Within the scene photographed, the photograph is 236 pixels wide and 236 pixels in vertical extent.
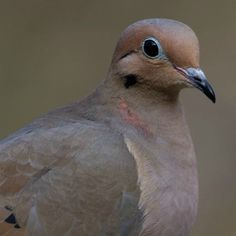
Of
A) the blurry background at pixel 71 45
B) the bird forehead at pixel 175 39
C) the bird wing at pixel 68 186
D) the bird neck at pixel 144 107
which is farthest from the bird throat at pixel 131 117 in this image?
the blurry background at pixel 71 45

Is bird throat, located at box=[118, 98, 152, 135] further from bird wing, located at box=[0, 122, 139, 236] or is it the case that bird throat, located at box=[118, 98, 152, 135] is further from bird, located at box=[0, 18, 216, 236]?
bird wing, located at box=[0, 122, 139, 236]

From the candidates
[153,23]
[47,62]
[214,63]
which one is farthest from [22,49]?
[153,23]

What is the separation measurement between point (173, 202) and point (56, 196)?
19.6 inches

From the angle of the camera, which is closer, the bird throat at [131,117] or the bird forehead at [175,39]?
the bird forehead at [175,39]

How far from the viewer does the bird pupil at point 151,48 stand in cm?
495

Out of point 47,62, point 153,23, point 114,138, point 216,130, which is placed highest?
point 153,23

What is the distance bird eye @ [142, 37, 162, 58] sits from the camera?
4.94 m

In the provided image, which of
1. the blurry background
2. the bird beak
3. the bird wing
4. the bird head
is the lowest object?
the blurry background

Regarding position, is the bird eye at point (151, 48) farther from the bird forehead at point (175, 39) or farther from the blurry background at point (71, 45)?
the blurry background at point (71, 45)

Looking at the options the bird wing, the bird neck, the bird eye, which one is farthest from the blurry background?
the bird wing

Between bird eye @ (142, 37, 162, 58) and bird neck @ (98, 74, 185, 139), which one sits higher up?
bird eye @ (142, 37, 162, 58)

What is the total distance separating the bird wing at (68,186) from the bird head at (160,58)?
1.02ft

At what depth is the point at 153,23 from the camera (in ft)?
16.3

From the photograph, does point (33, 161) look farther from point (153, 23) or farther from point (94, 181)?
point (153, 23)
